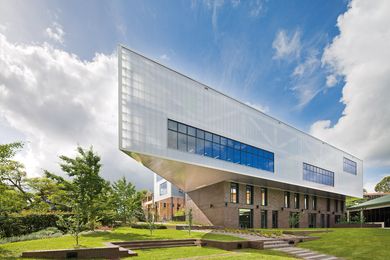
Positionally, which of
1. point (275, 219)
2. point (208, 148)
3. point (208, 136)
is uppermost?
point (208, 136)

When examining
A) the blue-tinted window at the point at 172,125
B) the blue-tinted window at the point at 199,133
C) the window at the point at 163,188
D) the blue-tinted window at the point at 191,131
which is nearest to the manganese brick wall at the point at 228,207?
the blue-tinted window at the point at 199,133

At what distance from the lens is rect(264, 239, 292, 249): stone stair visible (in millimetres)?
20281

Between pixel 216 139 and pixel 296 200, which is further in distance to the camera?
pixel 296 200

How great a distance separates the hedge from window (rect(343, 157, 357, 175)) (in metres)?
45.3

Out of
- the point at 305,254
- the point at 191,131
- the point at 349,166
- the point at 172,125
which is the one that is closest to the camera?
the point at 305,254

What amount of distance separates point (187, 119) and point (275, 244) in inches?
465

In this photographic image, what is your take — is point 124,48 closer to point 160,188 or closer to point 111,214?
point 111,214

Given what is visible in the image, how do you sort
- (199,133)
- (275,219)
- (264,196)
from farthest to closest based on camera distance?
(275,219), (264,196), (199,133)

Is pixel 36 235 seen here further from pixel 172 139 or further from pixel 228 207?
pixel 228 207

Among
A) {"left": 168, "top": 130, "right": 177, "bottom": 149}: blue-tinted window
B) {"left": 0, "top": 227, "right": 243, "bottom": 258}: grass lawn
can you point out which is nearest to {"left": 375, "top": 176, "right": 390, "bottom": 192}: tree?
{"left": 0, "top": 227, "right": 243, "bottom": 258}: grass lawn

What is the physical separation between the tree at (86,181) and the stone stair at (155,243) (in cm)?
751

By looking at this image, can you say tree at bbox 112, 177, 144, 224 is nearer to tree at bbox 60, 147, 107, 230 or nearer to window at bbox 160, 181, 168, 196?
tree at bbox 60, 147, 107, 230

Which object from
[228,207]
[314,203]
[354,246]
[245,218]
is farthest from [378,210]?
[354,246]

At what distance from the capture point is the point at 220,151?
27.7 meters
